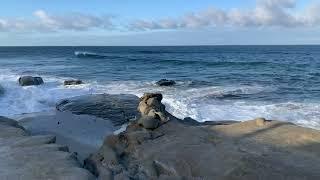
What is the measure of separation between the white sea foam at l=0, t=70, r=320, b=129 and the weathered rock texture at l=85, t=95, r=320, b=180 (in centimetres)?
694

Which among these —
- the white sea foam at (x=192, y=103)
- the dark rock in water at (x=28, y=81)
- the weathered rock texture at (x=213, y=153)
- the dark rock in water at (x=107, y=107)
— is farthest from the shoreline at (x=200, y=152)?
the dark rock in water at (x=28, y=81)

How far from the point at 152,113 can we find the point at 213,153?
279 cm

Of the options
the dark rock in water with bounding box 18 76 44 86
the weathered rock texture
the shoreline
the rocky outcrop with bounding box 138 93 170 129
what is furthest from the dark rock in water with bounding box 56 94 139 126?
the dark rock in water with bounding box 18 76 44 86

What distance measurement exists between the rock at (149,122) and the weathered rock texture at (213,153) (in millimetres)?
102

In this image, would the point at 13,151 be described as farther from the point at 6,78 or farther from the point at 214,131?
the point at 6,78

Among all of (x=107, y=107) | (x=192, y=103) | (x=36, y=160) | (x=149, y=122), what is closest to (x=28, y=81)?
(x=192, y=103)

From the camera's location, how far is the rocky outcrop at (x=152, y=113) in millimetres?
10086

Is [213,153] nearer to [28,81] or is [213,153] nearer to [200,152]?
[200,152]

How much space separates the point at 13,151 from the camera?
9.15m

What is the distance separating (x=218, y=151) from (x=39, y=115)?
9.33 m

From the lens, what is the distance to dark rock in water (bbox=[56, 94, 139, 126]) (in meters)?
15.5

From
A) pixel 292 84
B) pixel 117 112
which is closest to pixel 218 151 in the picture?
pixel 117 112

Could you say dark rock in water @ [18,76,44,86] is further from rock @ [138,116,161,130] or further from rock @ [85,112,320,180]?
rock @ [85,112,320,180]

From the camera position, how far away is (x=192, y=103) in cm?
2058
